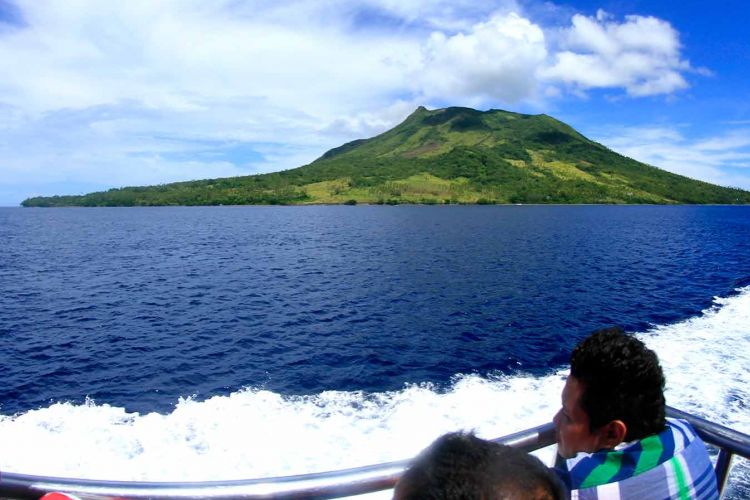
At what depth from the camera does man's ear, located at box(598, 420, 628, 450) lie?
302cm

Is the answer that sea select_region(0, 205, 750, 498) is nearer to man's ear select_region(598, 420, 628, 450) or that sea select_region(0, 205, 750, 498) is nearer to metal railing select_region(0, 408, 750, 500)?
metal railing select_region(0, 408, 750, 500)

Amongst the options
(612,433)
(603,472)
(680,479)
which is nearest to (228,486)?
(603,472)

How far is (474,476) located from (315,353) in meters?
27.0

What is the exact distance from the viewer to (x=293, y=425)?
60.7 feet

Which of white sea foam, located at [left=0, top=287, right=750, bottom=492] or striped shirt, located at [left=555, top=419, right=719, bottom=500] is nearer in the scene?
striped shirt, located at [left=555, top=419, right=719, bottom=500]

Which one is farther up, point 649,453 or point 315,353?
point 649,453

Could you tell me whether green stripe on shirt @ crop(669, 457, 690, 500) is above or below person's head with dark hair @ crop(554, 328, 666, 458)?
below

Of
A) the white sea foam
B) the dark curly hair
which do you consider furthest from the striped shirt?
the white sea foam

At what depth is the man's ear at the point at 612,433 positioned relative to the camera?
302 cm

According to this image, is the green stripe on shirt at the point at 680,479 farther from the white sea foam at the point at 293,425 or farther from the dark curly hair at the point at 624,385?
the white sea foam at the point at 293,425

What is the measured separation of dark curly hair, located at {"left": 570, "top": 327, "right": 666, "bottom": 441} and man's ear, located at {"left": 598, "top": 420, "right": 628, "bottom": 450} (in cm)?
3

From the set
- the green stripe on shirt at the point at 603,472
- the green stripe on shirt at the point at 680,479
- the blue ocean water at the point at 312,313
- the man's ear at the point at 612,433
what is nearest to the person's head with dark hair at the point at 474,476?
the green stripe on shirt at the point at 603,472

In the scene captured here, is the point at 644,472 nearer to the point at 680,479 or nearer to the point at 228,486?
the point at 680,479

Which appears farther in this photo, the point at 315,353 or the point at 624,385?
the point at 315,353
